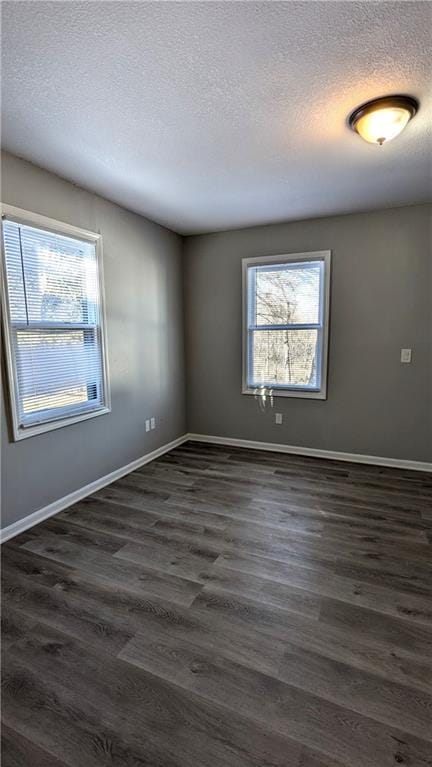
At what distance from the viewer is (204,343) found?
170 inches

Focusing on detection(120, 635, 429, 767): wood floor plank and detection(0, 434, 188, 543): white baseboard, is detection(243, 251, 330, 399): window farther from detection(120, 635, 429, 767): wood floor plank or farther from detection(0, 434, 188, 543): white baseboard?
detection(120, 635, 429, 767): wood floor plank

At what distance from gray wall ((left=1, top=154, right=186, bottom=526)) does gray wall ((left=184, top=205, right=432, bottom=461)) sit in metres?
0.52

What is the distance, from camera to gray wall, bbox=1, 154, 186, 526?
8.05ft

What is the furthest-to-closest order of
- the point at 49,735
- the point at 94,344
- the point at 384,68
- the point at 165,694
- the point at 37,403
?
1. the point at 94,344
2. the point at 37,403
3. the point at 384,68
4. the point at 165,694
5. the point at 49,735

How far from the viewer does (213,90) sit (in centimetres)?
171

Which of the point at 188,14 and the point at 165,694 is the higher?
the point at 188,14

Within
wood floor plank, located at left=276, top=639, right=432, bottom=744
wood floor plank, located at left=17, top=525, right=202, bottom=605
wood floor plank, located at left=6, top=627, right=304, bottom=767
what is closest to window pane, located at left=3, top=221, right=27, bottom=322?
wood floor plank, located at left=17, top=525, right=202, bottom=605

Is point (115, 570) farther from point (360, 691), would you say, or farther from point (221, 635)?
point (360, 691)

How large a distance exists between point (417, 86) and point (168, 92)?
121 centimetres

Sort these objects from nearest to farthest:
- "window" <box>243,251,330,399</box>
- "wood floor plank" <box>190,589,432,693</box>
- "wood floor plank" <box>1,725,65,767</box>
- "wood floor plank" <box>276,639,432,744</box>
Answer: "wood floor plank" <box>1,725,65,767</box>, "wood floor plank" <box>276,639,432,744</box>, "wood floor plank" <box>190,589,432,693</box>, "window" <box>243,251,330,399</box>

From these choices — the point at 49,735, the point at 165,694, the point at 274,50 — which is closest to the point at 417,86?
the point at 274,50

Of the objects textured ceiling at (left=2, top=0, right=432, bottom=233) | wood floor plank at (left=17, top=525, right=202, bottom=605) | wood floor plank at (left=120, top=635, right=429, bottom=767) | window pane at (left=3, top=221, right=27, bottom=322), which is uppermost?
textured ceiling at (left=2, top=0, right=432, bottom=233)

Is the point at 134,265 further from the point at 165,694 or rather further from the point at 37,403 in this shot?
the point at 165,694

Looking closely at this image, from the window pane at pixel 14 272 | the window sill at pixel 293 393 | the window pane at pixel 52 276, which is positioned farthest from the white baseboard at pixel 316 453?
the window pane at pixel 14 272
